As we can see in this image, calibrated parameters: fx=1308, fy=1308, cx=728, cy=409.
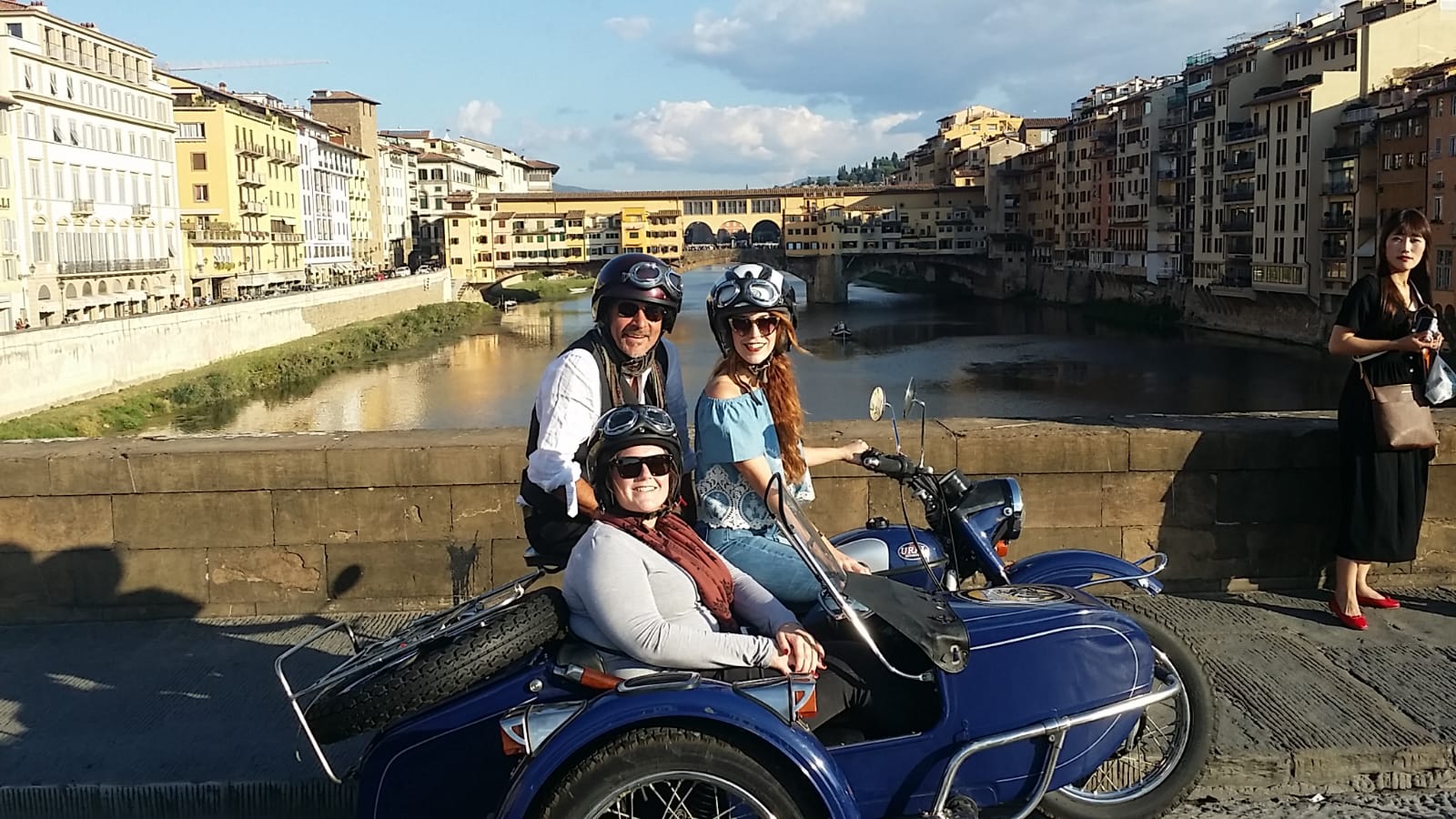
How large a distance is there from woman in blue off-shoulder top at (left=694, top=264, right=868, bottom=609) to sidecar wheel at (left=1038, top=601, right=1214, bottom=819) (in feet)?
2.76

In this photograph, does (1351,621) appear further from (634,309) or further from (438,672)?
(438,672)

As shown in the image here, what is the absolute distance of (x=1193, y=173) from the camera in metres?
65.0

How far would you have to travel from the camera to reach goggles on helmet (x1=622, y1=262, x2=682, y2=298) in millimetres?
3530

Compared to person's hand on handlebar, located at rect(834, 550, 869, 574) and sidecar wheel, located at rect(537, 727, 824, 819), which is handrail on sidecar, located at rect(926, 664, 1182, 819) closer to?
sidecar wheel, located at rect(537, 727, 824, 819)

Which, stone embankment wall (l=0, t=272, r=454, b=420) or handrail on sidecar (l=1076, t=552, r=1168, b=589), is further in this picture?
stone embankment wall (l=0, t=272, r=454, b=420)

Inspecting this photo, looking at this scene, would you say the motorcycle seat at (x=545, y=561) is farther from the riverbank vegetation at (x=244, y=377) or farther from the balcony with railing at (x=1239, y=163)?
the balcony with railing at (x=1239, y=163)

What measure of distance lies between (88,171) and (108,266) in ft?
12.6

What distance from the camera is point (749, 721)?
107 inches

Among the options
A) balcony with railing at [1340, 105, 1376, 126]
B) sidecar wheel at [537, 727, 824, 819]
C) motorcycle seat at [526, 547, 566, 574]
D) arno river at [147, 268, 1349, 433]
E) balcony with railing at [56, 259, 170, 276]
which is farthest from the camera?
balcony with railing at [56, 259, 170, 276]

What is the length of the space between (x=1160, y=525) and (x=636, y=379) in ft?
9.46

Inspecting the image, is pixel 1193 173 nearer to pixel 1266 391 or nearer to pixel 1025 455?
pixel 1266 391

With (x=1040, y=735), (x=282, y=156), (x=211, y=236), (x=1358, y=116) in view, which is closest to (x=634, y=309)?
(x=1040, y=735)


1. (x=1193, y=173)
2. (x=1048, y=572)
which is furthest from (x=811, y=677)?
(x=1193, y=173)

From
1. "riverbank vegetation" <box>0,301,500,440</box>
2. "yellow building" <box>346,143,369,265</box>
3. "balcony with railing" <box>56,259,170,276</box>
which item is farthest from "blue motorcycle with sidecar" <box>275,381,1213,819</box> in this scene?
"yellow building" <box>346,143,369,265</box>
